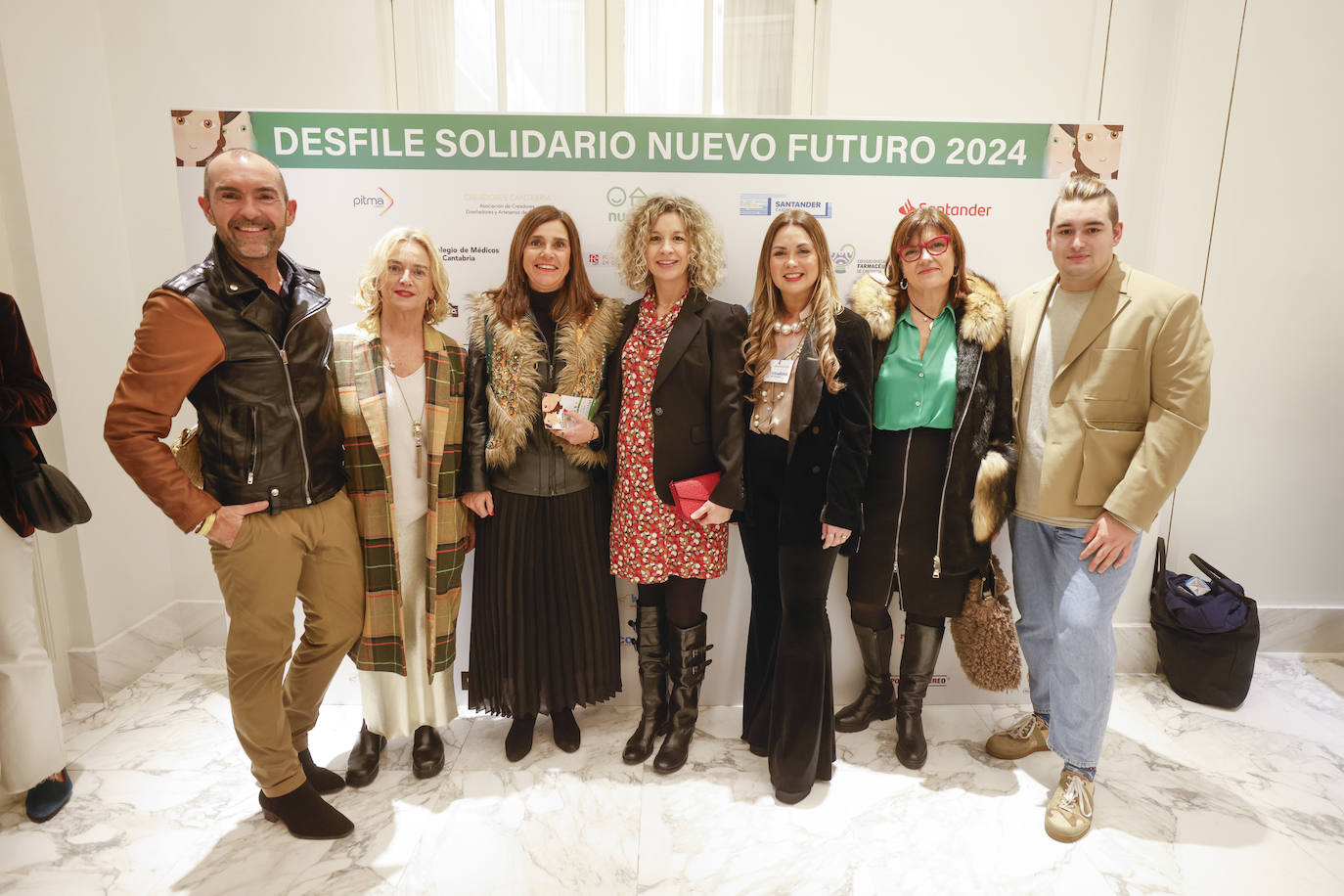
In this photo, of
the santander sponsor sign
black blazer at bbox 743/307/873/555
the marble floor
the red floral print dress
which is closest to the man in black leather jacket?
the marble floor

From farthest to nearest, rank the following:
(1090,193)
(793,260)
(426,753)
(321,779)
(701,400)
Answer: (426,753) → (321,779) → (701,400) → (793,260) → (1090,193)

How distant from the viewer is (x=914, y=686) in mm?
2633

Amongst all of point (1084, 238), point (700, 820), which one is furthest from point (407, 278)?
point (1084, 238)

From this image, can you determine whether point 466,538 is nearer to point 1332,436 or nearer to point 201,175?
point 201,175

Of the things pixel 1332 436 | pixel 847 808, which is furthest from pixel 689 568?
pixel 1332 436

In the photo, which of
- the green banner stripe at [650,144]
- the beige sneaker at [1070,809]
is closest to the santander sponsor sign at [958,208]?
the green banner stripe at [650,144]

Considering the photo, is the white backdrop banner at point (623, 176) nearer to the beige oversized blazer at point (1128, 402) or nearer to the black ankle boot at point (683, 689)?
the beige oversized blazer at point (1128, 402)

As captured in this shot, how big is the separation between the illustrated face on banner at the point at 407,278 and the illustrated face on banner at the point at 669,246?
0.78 metres

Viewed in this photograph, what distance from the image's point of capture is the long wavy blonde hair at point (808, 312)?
7.20 feet

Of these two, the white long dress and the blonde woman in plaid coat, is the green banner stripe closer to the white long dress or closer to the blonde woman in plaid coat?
the blonde woman in plaid coat

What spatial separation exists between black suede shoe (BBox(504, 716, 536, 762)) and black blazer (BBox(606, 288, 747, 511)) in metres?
1.13

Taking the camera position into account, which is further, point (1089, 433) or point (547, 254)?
point (547, 254)

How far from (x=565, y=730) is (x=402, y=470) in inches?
48.1

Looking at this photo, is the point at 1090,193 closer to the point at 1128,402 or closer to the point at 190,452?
the point at 1128,402
